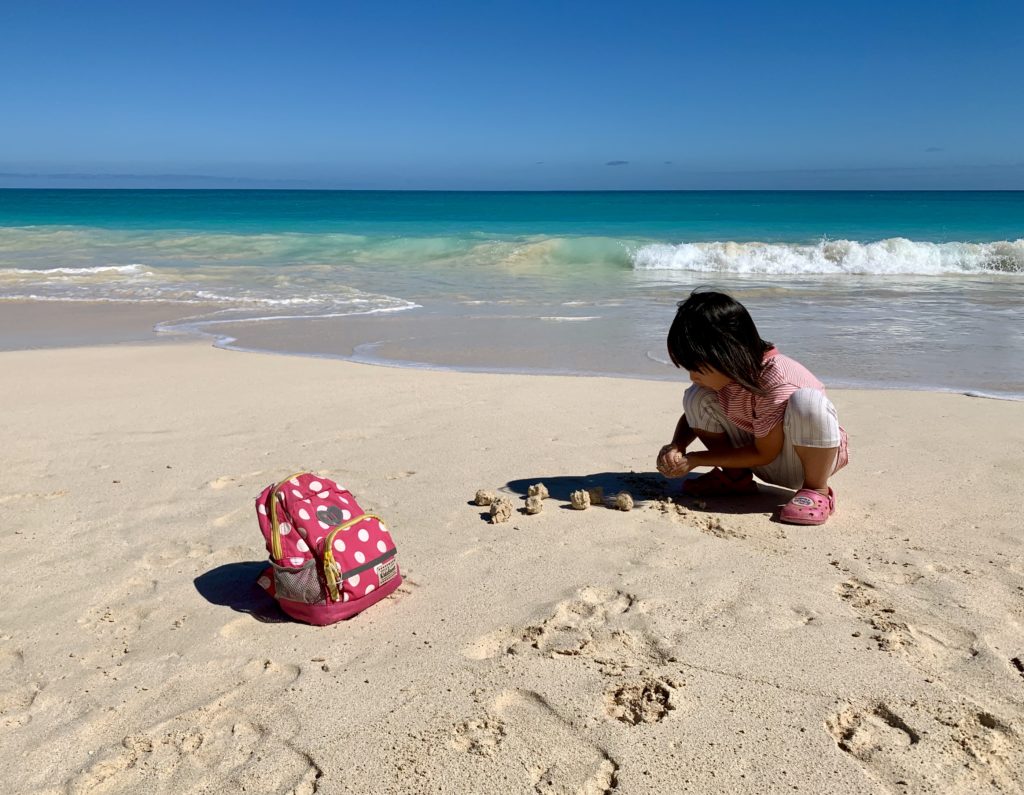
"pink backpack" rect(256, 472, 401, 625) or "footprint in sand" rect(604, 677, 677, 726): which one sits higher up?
"pink backpack" rect(256, 472, 401, 625)

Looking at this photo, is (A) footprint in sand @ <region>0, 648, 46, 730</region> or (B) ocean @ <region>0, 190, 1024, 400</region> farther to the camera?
(B) ocean @ <region>0, 190, 1024, 400</region>

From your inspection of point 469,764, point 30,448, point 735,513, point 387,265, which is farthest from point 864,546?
point 387,265

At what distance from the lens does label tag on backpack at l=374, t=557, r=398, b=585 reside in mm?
2867

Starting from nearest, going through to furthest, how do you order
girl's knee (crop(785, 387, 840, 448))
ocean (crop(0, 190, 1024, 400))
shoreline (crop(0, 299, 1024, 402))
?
girl's knee (crop(785, 387, 840, 448)) < shoreline (crop(0, 299, 1024, 402)) < ocean (crop(0, 190, 1024, 400))

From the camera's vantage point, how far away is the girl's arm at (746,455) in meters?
3.62

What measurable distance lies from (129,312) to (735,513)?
354 inches

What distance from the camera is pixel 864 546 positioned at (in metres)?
3.33

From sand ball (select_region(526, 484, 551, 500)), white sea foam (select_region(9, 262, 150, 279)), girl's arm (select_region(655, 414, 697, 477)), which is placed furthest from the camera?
white sea foam (select_region(9, 262, 150, 279))

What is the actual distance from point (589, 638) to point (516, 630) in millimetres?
227

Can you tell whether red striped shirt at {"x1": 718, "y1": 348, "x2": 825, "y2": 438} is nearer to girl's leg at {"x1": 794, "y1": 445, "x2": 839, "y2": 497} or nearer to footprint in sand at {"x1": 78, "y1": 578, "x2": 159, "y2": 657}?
girl's leg at {"x1": 794, "y1": 445, "x2": 839, "y2": 497}

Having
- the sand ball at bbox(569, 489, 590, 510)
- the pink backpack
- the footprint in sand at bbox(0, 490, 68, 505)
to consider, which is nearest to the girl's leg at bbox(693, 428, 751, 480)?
the sand ball at bbox(569, 489, 590, 510)

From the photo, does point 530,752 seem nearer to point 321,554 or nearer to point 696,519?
point 321,554

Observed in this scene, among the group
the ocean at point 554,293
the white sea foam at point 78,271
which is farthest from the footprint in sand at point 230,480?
the white sea foam at point 78,271

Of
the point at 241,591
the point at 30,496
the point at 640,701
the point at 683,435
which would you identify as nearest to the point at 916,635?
the point at 640,701
